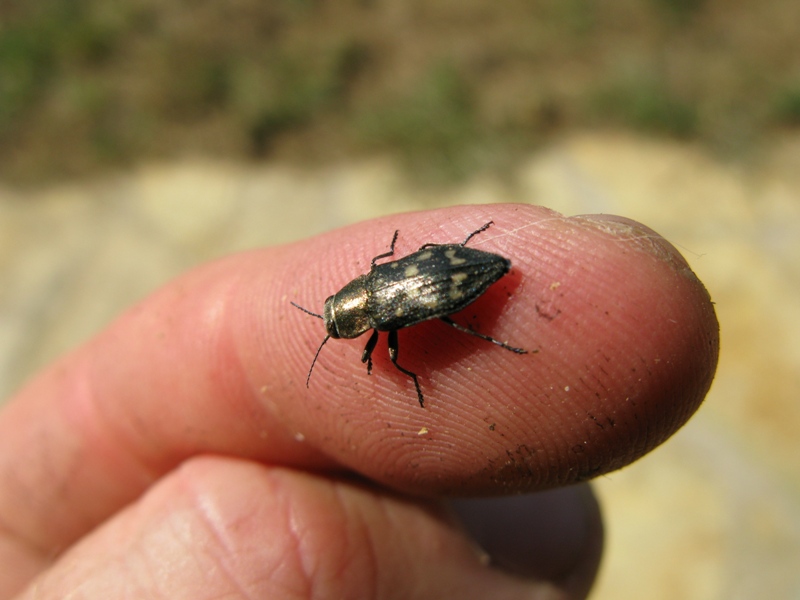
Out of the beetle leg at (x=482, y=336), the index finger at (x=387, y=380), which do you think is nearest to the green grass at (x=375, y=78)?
the index finger at (x=387, y=380)

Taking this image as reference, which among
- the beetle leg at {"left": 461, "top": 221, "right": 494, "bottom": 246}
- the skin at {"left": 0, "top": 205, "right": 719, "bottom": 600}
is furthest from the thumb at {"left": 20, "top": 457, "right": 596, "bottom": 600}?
the beetle leg at {"left": 461, "top": 221, "right": 494, "bottom": 246}

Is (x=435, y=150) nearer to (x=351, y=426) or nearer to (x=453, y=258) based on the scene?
(x=453, y=258)

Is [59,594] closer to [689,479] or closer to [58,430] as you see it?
[58,430]

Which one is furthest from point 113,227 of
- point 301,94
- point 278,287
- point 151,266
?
point 278,287

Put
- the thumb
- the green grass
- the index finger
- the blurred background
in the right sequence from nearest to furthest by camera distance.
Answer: the index finger < the thumb < the blurred background < the green grass

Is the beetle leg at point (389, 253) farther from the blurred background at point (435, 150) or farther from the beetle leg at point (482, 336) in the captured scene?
the blurred background at point (435, 150)

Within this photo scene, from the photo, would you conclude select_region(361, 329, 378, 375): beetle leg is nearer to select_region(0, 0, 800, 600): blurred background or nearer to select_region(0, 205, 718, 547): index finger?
select_region(0, 205, 718, 547): index finger

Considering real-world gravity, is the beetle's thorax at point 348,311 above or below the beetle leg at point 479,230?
below

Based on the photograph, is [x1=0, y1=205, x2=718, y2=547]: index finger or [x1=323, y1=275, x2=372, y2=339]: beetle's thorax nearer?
[x1=0, y1=205, x2=718, y2=547]: index finger
